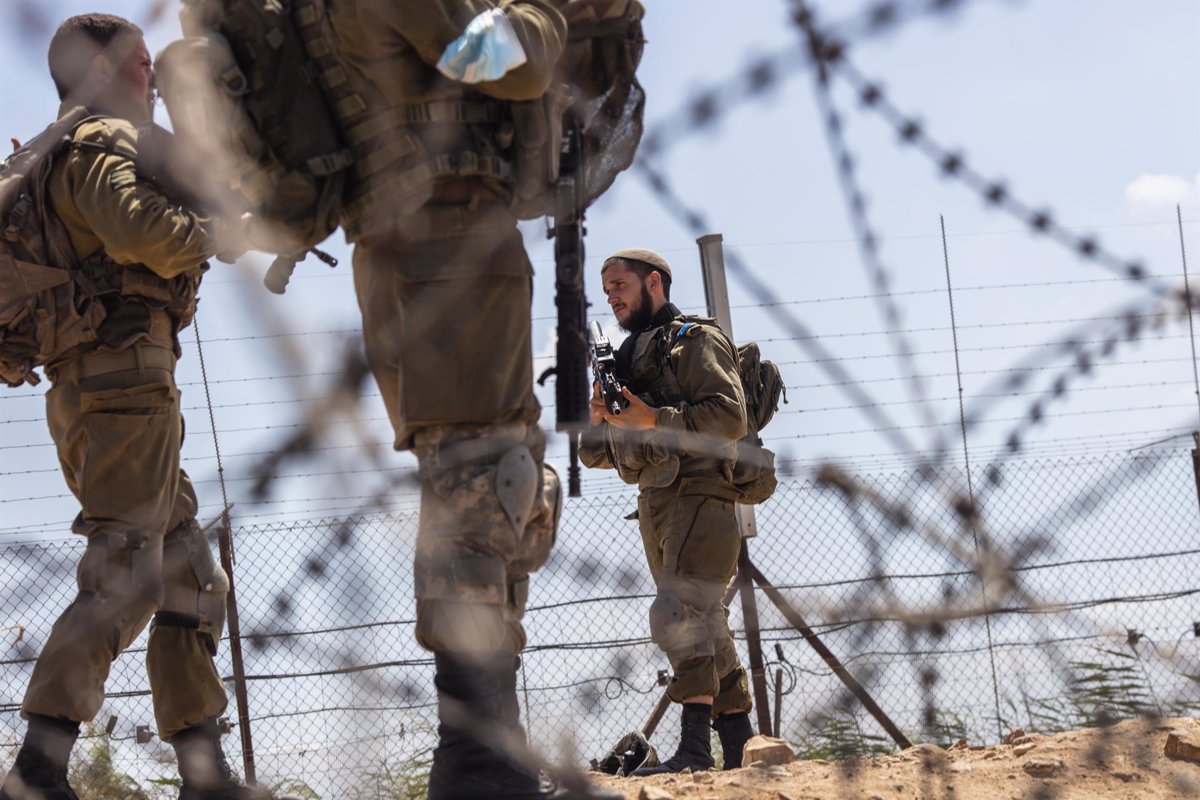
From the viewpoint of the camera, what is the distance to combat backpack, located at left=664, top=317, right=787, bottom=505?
468cm

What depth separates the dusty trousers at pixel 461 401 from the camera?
2.22m

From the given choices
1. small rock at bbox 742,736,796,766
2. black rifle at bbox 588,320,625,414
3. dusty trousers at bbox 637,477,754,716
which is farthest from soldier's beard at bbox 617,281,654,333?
small rock at bbox 742,736,796,766

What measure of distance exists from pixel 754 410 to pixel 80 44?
2686 mm

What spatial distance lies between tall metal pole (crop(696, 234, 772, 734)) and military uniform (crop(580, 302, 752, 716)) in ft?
4.26

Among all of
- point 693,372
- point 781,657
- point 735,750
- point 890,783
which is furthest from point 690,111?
point 781,657

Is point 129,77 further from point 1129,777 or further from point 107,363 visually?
point 1129,777

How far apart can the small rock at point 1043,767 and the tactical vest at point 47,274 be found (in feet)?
7.86

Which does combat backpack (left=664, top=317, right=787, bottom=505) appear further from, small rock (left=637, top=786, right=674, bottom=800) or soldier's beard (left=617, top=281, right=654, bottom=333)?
small rock (left=637, top=786, right=674, bottom=800)

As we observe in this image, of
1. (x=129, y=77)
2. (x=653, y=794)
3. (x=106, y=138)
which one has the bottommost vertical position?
(x=653, y=794)

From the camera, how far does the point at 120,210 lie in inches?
113

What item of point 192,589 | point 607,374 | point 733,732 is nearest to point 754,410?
point 607,374

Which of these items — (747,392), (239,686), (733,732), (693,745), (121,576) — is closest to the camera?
(121,576)

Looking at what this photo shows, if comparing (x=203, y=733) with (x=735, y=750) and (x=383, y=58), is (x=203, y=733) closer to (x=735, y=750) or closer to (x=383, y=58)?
(x=383, y=58)

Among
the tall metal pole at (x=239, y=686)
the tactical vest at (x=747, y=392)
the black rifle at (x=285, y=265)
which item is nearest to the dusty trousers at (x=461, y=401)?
the black rifle at (x=285, y=265)
